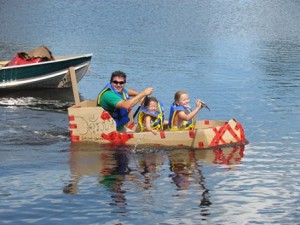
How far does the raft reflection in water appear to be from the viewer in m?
13.2

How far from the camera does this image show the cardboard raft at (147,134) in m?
15.8

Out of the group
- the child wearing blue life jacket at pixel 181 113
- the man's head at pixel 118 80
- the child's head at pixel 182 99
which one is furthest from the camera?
the man's head at pixel 118 80

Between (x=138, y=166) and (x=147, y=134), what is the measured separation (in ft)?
3.88

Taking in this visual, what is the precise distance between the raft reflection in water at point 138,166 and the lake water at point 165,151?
20mm

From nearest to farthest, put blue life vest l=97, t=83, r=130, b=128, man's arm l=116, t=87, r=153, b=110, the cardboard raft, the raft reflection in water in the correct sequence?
the raft reflection in water < man's arm l=116, t=87, r=153, b=110 < the cardboard raft < blue life vest l=97, t=83, r=130, b=128

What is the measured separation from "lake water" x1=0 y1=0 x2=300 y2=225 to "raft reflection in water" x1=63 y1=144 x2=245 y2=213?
20mm

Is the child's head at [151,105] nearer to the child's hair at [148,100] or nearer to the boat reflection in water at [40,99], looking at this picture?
the child's hair at [148,100]

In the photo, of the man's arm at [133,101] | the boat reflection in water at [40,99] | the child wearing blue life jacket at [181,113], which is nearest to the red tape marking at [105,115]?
the man's arm at [133,101]

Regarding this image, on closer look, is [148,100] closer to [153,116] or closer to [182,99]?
[153,116]

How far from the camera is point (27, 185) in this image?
13.2 metres

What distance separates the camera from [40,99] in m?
24.3

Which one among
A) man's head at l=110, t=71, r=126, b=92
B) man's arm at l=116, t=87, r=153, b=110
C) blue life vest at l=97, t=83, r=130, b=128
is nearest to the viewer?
man's arm at l=116, t=87, r=153, b=110

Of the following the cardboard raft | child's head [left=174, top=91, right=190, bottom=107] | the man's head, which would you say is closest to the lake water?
the cardboard raft

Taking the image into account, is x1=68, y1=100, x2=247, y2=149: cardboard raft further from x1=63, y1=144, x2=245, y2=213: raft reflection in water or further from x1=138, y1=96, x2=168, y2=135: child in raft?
x1=138, y1=96, x2=168, y2=135: child in raft
